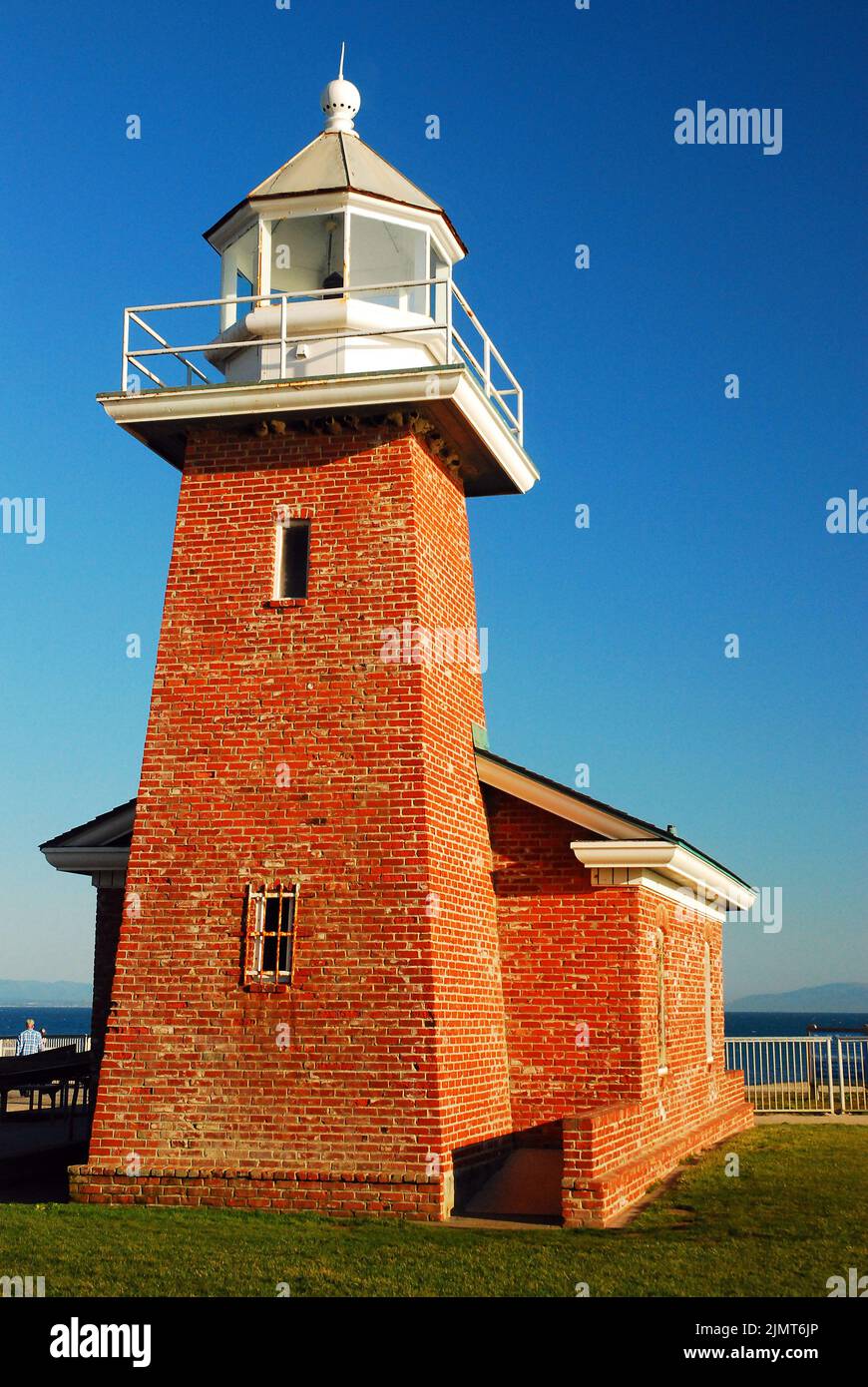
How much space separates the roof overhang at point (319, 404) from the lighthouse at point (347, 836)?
0.10 ft

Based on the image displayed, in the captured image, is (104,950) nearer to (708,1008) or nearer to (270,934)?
(270,934)

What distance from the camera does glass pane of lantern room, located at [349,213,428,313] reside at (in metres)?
14.1

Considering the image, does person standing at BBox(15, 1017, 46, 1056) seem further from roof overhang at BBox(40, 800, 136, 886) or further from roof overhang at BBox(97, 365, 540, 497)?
roof overhang at BBox(97, 365, 540, 497)

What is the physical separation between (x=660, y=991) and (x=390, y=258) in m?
8.44

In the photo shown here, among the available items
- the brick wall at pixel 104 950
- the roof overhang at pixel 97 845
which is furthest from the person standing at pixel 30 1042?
the roof overhang at pixel 97 845

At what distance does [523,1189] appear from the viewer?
1266cm

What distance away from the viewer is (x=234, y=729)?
13.2 meters

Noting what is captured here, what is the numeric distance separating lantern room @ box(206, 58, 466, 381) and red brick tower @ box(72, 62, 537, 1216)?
0.03m

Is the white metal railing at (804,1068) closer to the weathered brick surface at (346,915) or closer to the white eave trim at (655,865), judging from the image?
the white eave trim at (655,865)

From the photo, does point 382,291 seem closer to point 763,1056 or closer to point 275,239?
point 275,239

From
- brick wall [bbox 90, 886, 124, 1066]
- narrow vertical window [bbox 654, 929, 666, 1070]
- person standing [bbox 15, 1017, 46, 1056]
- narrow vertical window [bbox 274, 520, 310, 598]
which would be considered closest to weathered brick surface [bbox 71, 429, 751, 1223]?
narrow vertical window [bbox 274, 520, 310, 598]

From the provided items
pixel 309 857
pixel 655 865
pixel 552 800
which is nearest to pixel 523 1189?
pixel 655 865
